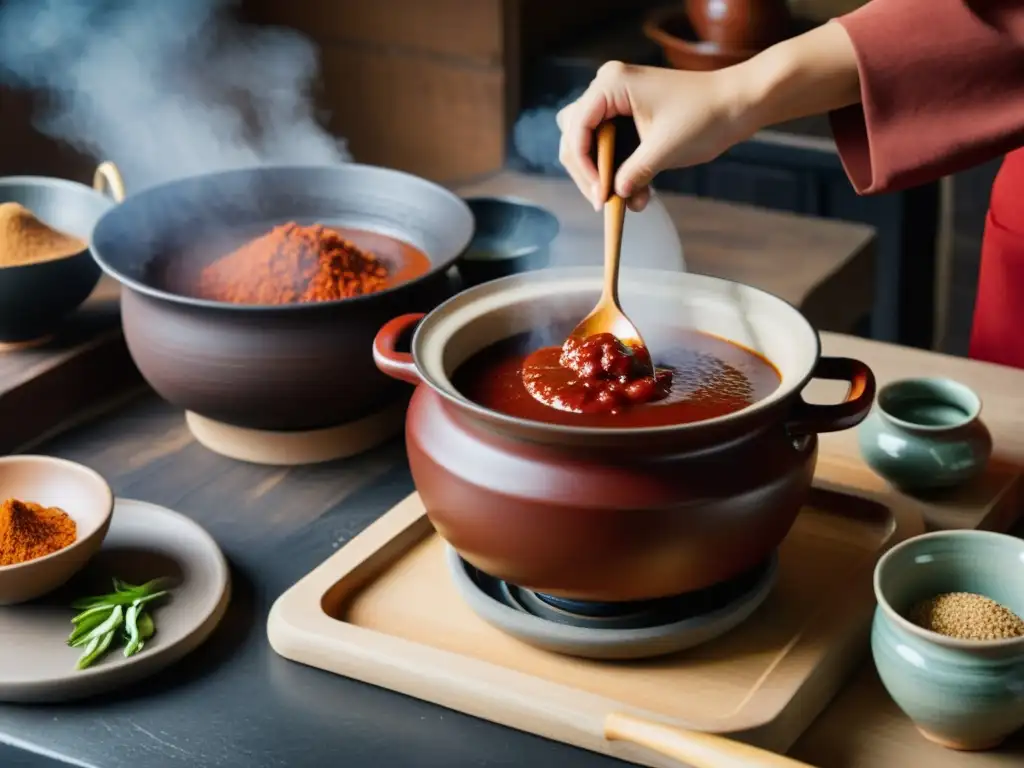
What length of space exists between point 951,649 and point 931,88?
1.93 ft

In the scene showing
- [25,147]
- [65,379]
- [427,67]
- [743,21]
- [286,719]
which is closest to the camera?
[286,719]

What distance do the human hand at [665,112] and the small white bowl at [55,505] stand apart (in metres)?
0.58

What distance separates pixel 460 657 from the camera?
1.15m

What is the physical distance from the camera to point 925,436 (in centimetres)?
138

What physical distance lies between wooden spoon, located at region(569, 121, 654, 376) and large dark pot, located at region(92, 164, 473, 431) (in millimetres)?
248

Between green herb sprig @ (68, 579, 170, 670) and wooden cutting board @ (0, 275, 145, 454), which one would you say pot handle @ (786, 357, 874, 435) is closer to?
green herb sprig @ (68, 579, 170, 670)

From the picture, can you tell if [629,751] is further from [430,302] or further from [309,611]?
[430,302]

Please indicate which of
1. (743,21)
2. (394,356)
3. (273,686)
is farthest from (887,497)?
(743,21)

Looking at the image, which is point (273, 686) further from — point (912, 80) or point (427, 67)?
point (427, 67)

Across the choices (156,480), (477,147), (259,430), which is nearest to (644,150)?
(259,430)

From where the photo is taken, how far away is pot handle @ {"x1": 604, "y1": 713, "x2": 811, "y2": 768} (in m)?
0.99

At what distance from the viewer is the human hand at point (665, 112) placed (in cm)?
130

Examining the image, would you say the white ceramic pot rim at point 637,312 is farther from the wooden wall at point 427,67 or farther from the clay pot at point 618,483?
the wooden wall at point 427,67

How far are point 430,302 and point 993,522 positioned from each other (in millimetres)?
648
